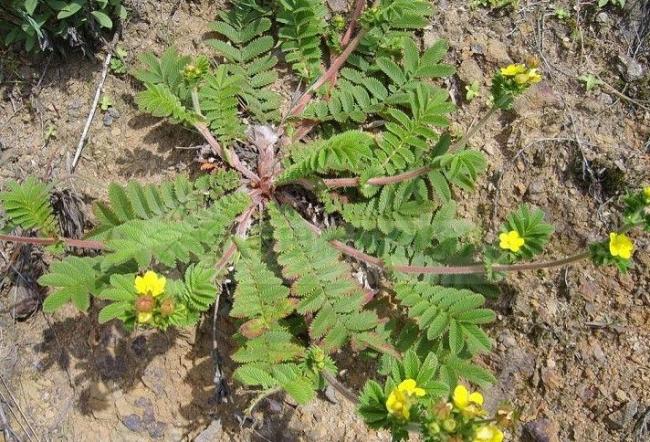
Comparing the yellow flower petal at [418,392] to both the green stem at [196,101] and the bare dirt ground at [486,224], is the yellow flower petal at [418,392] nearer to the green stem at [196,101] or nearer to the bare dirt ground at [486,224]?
the bare dirt ground at [486,224]

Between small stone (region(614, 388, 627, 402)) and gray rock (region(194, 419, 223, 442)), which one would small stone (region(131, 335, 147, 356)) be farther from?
small stone (region(614, 388, 627, 402))

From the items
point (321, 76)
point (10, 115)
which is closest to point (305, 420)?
point (321, 76)

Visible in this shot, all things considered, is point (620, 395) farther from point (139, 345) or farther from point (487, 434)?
point (139, 345)

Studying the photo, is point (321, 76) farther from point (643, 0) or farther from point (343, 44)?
point (643, 0)

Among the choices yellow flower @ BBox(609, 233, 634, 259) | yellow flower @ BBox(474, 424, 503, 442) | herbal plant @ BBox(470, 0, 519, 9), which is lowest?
yellow flower @ BBox(474, 424, 503, 442)

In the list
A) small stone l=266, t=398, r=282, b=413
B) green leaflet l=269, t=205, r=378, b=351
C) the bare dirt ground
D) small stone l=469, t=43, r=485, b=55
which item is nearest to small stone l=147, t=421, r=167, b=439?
the bare dirt ground

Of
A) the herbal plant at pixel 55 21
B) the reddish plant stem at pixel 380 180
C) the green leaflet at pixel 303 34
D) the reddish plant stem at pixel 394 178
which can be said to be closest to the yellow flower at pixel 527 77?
the reddish plant stem at pixel 394 178
